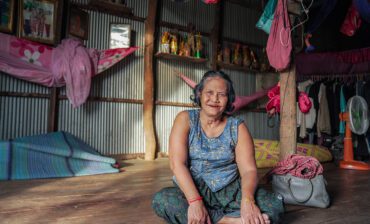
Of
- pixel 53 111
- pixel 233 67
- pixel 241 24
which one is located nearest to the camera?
pixel 53 111

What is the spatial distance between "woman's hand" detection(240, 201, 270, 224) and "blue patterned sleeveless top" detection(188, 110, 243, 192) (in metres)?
0.22

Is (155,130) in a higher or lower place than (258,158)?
higher

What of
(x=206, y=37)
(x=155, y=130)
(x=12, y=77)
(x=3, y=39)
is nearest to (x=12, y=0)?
(x=3, y=39)

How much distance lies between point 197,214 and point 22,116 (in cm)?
355

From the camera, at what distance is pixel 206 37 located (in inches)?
243

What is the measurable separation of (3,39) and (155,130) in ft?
8.57

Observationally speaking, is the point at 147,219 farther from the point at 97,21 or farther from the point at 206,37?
the point at 206,37

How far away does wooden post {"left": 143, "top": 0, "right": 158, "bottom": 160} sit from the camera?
5273 millimetres

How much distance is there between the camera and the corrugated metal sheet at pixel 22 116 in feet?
13.7

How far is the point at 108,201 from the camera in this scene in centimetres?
241

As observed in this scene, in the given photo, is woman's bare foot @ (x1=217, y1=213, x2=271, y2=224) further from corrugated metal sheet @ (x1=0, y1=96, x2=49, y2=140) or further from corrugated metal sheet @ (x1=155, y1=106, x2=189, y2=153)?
corrugated metal sheet @ (x1=155, y1=106, x2=189, y2=153)

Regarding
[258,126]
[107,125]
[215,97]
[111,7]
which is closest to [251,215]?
[215,97]

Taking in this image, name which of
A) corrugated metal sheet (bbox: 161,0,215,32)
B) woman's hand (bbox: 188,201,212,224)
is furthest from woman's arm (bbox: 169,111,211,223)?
corrugated metal sheet (bbox: 161,0,215,32)

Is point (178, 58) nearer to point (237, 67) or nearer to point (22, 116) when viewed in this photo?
point (237, 67)
